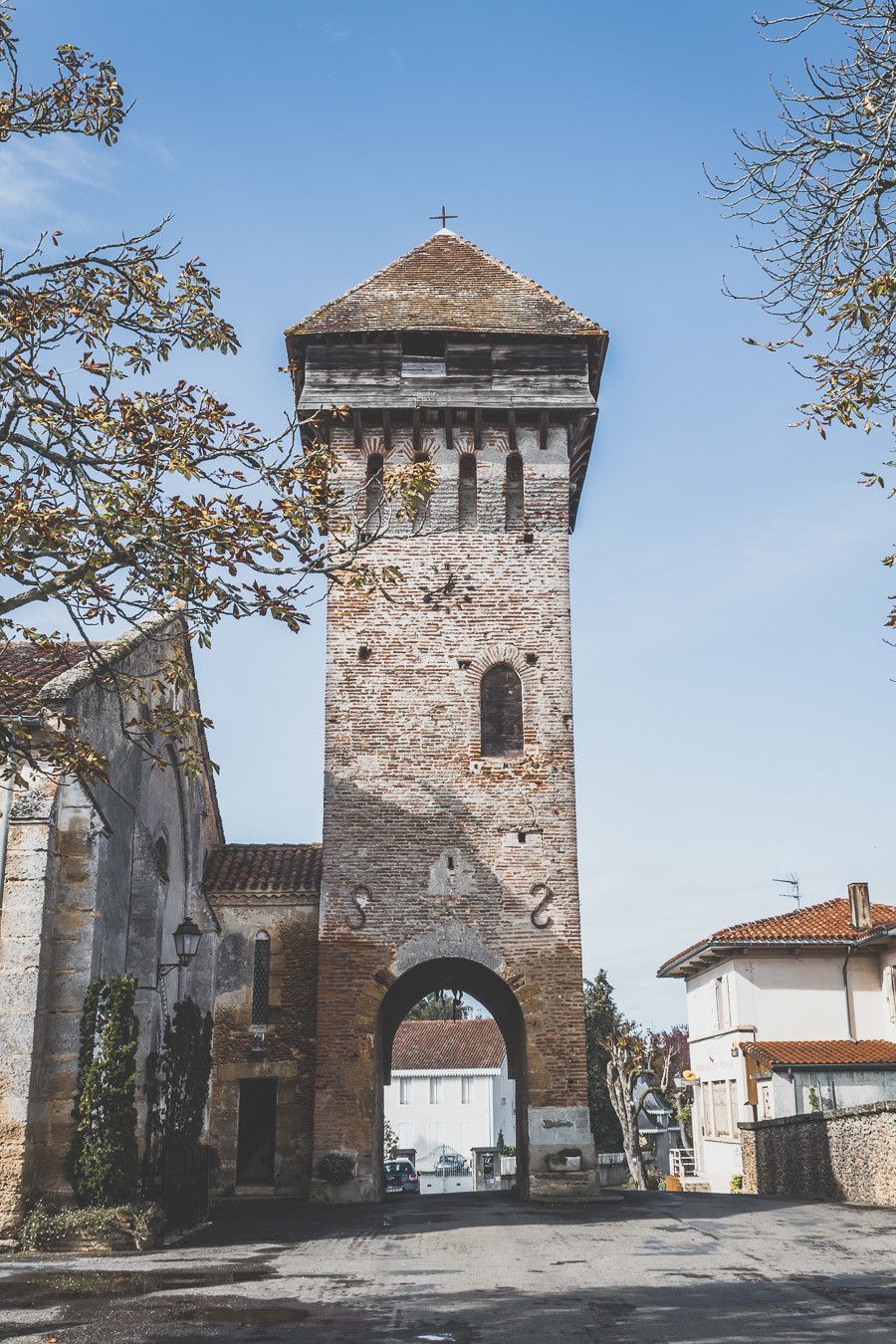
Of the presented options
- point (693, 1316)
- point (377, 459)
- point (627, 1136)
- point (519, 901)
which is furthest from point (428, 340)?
point (627, 1136)

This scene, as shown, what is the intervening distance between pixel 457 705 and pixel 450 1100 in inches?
1616

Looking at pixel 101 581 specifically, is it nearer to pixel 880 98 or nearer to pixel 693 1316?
pixel 880 98

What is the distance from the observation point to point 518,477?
77.3 feet

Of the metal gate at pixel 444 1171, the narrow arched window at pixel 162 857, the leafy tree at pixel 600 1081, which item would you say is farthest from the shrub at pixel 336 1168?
the metal gate at pixel 444 1171

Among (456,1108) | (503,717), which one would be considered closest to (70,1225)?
(503,717)

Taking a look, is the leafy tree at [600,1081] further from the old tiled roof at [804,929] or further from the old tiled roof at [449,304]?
the old tiled roof at [449,304]

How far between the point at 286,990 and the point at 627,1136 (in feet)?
64.6

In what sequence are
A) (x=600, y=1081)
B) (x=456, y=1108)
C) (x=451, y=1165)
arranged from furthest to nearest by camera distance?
(x=456, y=1108)
(x=451, y=1165)
(x=600, y=1081)

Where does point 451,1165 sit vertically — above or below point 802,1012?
below

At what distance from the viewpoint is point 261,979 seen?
2248cm

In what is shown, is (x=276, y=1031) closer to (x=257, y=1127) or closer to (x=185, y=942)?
(x=257, y=1127)

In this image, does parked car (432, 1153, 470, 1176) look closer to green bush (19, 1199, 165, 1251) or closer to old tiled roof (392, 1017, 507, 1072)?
old tiled roof (392, 1017, 507, 1072)

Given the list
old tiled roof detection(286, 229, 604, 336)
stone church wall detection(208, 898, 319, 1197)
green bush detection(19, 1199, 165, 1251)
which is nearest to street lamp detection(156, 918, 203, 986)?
green bush detection(19, 1199, 165, 1251)

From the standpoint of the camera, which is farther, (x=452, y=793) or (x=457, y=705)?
(x=457, y=705)
